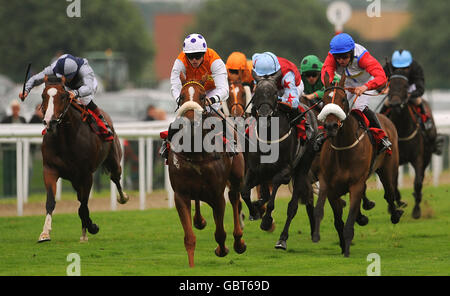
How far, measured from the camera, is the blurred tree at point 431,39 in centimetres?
5188

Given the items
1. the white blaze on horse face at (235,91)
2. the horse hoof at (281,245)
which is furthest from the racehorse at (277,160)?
the white blaze on horse face at (235,91)

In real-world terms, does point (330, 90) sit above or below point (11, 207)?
above

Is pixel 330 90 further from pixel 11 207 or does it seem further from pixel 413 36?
pixel 413 36

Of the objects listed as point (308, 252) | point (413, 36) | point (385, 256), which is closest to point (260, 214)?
point (308, 252)

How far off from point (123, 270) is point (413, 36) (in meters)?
47.7

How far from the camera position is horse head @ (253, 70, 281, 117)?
32.0ft

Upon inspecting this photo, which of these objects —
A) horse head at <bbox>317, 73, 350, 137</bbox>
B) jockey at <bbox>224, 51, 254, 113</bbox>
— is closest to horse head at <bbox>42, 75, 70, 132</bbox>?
jockey at <bbox>224, 51, 254, 113</bbox>

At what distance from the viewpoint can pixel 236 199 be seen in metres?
9.84

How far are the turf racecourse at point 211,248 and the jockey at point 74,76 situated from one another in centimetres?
153

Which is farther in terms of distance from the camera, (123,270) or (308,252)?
(308,252)

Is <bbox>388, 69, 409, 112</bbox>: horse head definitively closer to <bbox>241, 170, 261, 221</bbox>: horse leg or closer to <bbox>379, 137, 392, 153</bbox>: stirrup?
<bbox>379, 137, 392, 153</bbox>: stirrup

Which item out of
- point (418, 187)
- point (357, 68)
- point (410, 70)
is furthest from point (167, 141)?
point (410, 70)

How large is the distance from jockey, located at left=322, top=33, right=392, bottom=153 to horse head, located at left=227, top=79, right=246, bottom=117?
4.49 feet
